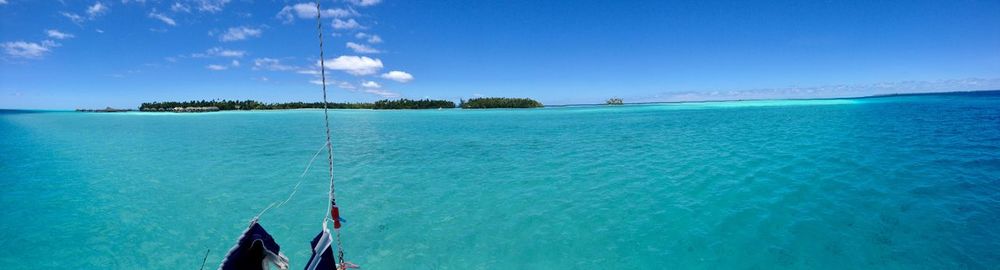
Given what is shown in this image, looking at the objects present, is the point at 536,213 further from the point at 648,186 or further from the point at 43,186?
the point at 43,186

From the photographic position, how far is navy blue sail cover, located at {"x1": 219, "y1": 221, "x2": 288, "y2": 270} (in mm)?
4352

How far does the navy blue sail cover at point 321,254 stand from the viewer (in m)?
4.69

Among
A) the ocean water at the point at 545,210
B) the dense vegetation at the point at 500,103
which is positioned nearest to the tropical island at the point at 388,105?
the dense vegetation at the point at 500,103

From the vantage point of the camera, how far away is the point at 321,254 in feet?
15.8

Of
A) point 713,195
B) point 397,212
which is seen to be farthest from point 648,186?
point 397,212

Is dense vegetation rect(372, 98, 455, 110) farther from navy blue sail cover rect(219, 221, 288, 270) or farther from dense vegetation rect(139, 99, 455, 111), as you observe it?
navy blue sail cover rect(219, 221, 288, 270)

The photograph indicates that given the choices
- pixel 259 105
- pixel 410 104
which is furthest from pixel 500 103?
pixel 259 105

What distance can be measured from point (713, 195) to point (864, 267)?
4847 millimetres

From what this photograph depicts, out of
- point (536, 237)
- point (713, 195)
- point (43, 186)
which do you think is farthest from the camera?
point (43, 186)

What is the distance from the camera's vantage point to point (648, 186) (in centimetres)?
1335

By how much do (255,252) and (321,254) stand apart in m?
0.71

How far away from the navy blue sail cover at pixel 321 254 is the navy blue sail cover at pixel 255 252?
13.5 inches

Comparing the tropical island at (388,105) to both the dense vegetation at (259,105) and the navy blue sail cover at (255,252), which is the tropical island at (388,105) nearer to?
the dense vegetation at (259,105)

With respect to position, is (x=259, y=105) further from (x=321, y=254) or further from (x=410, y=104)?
(x=321, y=254)
